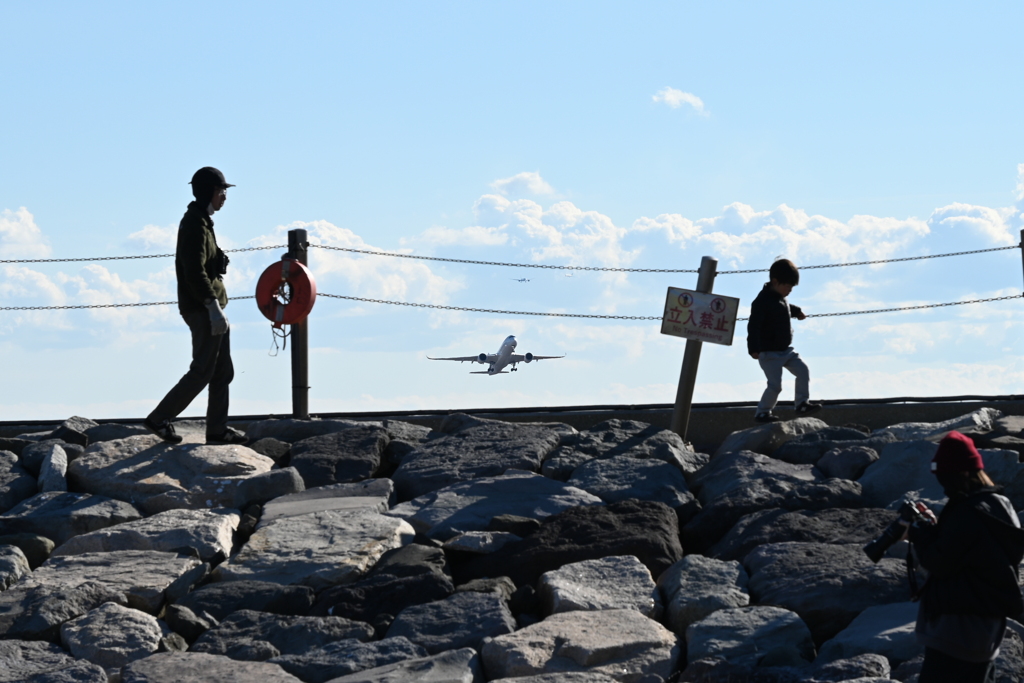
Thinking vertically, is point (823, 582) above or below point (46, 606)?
above

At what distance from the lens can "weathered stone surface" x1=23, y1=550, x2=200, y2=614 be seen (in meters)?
5.70

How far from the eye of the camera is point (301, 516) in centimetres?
648

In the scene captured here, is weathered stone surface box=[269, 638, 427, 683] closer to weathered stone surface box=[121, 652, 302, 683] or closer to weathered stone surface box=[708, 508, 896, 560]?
weathered stone surface box=[121, 652, 302, 683]

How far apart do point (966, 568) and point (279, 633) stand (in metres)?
3.14

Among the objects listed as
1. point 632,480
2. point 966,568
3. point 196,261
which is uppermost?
point 196,261

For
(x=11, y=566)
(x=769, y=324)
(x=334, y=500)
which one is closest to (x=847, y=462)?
(x=769, y=324)

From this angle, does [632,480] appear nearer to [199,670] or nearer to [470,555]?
[470,555]

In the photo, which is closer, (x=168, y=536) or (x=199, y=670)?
(x=199, y=670)

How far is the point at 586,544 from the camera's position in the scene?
584cm

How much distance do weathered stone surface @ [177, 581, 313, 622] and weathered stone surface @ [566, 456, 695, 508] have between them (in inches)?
77.1

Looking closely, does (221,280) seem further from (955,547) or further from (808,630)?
(955,547)

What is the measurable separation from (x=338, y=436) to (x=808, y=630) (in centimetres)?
398

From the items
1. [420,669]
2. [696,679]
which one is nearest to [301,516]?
[420,669]

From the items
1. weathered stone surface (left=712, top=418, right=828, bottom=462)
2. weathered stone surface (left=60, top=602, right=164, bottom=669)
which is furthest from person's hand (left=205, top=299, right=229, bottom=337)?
weathered stone surface (left=712, top=418, right=828, bottom=462)
